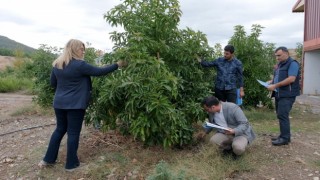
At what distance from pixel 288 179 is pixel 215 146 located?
3.39 feet

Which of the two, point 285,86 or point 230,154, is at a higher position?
point 285,86

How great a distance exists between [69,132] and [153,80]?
4.12ft

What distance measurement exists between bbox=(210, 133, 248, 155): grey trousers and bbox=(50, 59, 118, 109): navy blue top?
1.66 metres

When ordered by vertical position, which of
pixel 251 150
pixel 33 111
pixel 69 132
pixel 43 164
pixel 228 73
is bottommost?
pixel 43 164

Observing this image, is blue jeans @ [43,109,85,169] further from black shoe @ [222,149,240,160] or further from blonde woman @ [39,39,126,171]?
black shoe @ [222,149,240,160]

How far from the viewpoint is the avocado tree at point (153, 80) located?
15.1ft

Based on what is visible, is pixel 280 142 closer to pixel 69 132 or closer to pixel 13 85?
pixel 69 132

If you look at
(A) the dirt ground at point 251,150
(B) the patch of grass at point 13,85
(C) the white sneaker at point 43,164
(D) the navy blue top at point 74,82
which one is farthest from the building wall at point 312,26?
(B) the patch of grass at point 13,85

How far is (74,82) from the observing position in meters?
4.57

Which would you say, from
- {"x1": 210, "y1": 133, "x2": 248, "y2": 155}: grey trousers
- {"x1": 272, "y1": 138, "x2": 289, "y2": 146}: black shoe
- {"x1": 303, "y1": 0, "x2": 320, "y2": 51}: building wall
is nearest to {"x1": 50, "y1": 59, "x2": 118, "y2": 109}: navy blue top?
{"x1": 210, "y1": 133, "x2": 248, "y2": 155}: grey trousers

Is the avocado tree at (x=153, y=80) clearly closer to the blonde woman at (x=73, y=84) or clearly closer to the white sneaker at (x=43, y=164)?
the blonde woman at (x=73, y=84)

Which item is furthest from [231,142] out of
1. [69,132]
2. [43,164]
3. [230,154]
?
[43,164]

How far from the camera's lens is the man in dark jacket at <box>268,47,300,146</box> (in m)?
5.25

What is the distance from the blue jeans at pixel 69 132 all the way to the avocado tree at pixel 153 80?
0.41 metres
